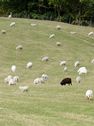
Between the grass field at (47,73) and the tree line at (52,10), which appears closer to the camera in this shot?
the grass field at (47,73)

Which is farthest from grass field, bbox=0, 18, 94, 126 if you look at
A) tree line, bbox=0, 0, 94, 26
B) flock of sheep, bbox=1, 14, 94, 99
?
tree line, bbox=0, 0, 94, 26

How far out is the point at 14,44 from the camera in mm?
42000

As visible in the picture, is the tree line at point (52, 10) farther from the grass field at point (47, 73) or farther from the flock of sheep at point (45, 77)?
the flock of sheep at point (45, 77)

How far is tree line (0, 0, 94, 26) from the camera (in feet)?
231

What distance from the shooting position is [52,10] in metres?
73.9

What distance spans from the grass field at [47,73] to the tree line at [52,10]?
1773 cm

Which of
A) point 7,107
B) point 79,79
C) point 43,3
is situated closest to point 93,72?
point 79,79

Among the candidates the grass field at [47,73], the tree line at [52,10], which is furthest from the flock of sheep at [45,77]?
the tree line at [52,10]

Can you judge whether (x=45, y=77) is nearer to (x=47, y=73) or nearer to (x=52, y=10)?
(x=47, y=73)

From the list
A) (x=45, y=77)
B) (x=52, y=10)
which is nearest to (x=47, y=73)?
(x=45, y=77)

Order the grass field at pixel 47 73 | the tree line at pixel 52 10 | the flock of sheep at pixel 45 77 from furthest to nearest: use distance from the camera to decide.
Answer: the tree line at pixel 52 10, the flock of sheep at pixel 45 77, the grass field at pixel 47 73

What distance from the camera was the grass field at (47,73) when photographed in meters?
19.0

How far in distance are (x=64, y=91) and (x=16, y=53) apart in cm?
1402

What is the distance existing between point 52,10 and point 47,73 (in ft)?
132
